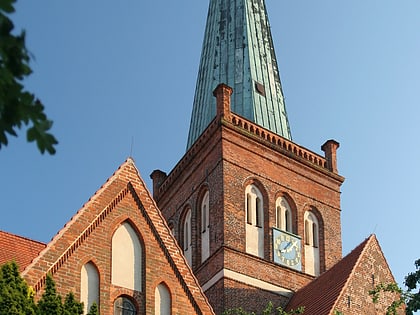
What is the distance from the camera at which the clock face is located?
102ft

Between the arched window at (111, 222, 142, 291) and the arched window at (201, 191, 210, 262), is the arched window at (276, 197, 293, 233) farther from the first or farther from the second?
the arched window at (111, 222, 142, 291)

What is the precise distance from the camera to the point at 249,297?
29.6m

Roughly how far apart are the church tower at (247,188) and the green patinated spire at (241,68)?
0.16 ft

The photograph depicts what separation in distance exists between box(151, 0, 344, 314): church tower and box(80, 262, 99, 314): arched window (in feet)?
45.6

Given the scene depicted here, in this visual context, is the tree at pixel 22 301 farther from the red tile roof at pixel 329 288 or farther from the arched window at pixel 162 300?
the red tile roof at pixel 329 288

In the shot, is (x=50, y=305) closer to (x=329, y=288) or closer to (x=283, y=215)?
(x=329, y=288)

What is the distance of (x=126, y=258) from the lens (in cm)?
1579

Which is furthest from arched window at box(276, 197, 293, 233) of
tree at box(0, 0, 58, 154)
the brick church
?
tree at box(0, 0, 58, 154)

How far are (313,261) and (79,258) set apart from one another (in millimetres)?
18273

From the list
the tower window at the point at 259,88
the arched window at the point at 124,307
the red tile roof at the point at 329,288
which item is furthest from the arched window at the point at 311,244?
the arched window at the point at 124,307

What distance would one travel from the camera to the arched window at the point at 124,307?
1539cm

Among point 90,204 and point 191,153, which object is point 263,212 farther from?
point 90,204

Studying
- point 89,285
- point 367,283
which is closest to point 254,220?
point 367,283

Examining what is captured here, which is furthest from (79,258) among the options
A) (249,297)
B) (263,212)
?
(263,212)
